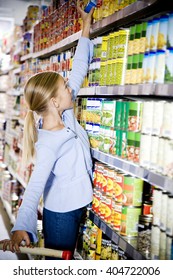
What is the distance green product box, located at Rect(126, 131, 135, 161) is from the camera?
2.10 meters

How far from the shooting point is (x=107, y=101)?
243 centimetres

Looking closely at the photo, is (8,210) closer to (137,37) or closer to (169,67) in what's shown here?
(137,37)

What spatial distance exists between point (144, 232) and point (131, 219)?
0.08 metres

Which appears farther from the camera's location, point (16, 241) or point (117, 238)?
point (117, 238)

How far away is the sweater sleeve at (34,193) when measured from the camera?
217 centimetres

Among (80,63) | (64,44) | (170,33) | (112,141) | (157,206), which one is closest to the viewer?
(170,33)

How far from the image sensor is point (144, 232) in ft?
7.11

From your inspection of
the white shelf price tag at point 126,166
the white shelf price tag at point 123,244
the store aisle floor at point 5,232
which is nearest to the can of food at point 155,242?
the white shelf price tag at point 123,244

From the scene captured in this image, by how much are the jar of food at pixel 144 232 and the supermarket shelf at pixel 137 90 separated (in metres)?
0.58

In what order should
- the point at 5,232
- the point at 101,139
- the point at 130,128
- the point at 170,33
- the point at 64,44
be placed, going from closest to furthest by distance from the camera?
the point at 170,33
the point at 130,128
the point at 101,139
the point at 64,44
the point at 5,232

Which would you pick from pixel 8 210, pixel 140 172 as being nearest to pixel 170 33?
pixel 140 172

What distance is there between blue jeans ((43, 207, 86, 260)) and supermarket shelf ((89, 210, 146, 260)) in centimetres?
13

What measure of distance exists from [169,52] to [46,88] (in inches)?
30.3
